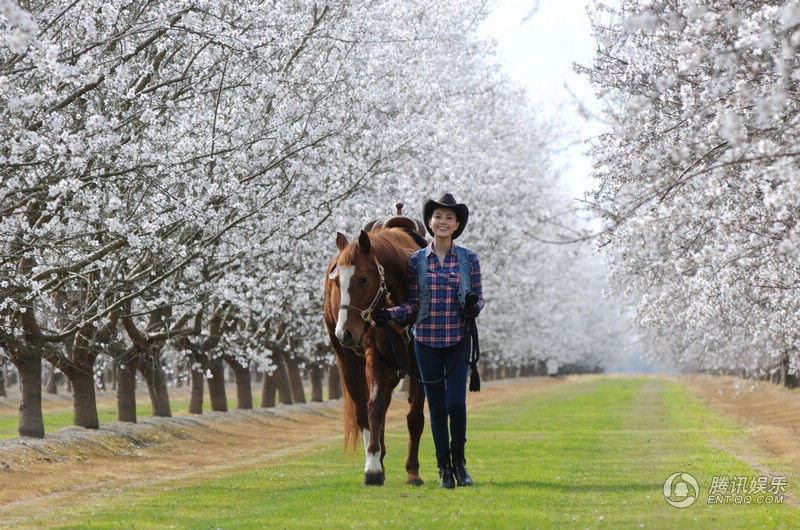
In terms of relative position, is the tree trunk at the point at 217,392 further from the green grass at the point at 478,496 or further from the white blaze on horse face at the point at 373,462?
the white blaze on horse face at the point at 373,462

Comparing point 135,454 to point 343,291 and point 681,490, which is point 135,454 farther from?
point 681,490

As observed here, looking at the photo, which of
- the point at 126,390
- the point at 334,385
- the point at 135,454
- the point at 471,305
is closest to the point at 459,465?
the point at 471,305

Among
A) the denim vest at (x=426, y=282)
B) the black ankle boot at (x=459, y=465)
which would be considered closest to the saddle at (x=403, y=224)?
the denim vest at (x=426, y=282)

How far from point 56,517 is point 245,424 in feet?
59.5

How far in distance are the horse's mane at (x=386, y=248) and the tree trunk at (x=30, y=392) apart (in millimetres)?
9602

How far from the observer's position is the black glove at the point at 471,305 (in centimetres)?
1097

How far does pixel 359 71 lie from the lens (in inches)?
904

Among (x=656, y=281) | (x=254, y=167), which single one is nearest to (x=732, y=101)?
(x=254, y=167)

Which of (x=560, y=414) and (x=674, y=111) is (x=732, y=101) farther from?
(x=560, y=414)

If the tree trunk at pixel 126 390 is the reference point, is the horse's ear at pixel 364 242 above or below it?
above

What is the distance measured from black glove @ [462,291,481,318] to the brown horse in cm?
93

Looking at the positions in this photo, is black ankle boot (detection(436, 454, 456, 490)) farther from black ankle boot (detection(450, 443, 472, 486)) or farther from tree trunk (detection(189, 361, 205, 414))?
tree trunk (detection(189, 361, 205, 414))

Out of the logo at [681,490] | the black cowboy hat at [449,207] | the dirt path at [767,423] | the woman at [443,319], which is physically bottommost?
the dirt path at [767,423]

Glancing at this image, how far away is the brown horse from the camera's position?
11.0 m
